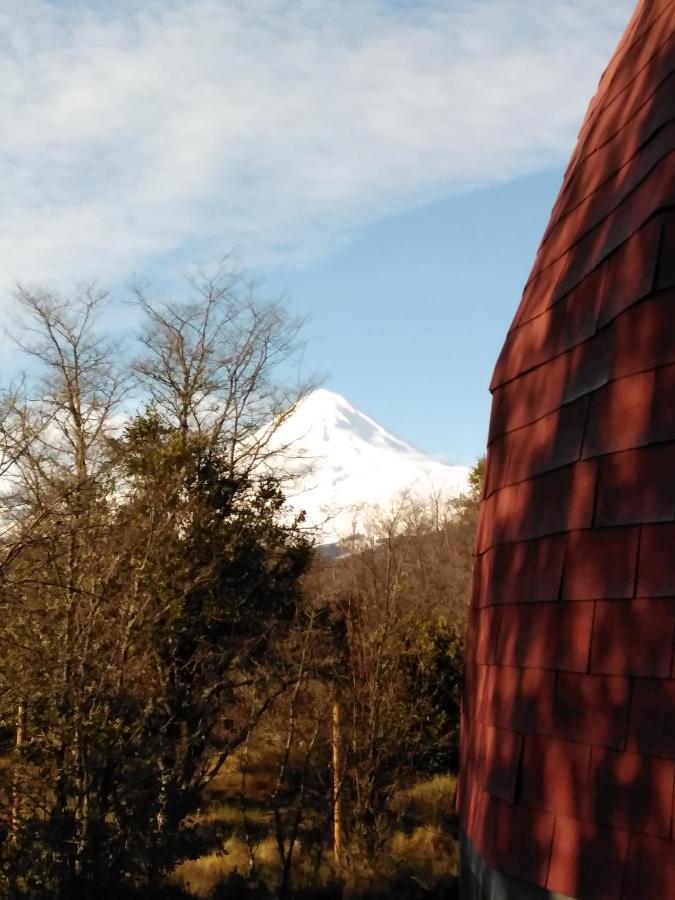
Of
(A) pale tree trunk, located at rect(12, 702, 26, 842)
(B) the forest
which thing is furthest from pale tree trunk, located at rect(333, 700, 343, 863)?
(A) pale tree trunk, located at rect(12, 702, 26, 842)

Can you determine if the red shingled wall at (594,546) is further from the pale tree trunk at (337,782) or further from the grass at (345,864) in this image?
the pale tree trunk at (337,782)

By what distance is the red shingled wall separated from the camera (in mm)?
2676

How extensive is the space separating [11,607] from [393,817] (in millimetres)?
9612

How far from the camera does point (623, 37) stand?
4.48 metres

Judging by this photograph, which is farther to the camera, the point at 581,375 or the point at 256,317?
the point at 256,317

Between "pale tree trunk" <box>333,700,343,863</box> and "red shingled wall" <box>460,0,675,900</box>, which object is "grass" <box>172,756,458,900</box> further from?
"red shingled wall" <box>460,0,675,900</box>

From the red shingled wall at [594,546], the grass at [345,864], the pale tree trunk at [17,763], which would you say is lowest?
the grass at [345,864]

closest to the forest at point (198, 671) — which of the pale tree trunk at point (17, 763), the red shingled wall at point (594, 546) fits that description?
the pale tree trunk at point (17, 763)

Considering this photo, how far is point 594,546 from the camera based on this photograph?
9.68ft

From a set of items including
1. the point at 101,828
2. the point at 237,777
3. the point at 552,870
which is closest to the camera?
the point at 552,870

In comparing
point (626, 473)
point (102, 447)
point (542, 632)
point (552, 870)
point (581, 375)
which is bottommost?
point (552, 870)

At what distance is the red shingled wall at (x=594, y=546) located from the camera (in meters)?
2.68

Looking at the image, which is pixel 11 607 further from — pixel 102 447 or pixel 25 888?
pixel 102 447

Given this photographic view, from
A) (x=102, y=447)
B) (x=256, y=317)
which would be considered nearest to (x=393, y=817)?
(x=102, y=447)
